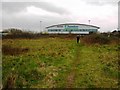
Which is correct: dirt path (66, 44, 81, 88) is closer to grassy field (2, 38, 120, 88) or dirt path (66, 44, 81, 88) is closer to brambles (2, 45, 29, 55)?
grassy field (2, 38, 120, 88)

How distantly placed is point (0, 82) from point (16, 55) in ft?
19.1

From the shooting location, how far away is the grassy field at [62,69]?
A: 46.8 feet

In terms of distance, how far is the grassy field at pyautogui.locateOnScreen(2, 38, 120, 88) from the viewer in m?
14.3

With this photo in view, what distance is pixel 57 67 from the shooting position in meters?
16.6

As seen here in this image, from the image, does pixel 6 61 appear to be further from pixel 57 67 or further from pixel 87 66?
pixel 87 66

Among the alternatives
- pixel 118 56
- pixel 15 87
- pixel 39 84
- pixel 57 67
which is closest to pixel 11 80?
pixel 15 87

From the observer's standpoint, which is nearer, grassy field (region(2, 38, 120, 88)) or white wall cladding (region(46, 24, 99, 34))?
grassy field (region(2, 38, 120, 88))

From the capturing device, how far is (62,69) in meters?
16.2

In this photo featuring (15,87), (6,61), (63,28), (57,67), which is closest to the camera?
(15,87)

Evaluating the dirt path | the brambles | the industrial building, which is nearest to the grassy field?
the dirt path

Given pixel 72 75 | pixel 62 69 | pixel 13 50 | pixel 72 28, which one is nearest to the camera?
pixel 72 75

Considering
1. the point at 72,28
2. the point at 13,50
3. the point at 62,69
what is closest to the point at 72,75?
the point at 62,69

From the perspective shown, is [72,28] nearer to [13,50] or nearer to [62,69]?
[13,50]

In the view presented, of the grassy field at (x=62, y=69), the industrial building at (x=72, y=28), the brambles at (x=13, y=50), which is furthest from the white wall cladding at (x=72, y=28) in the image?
the grassy field at (x=62, y=69)
